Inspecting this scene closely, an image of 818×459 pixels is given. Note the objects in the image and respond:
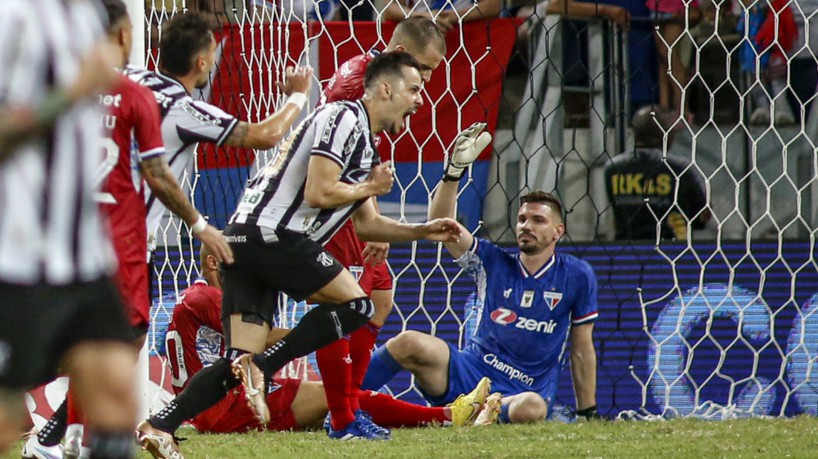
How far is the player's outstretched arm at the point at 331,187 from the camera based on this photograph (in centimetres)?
458

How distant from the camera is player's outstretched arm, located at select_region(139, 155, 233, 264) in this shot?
11.9 feet

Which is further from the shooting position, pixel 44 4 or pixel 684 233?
pixel 684 233

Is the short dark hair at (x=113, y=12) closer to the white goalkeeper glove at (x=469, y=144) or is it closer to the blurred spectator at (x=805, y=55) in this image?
the white goalkeeper glove at (x=469, y=144)

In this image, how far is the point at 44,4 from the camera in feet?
8.16

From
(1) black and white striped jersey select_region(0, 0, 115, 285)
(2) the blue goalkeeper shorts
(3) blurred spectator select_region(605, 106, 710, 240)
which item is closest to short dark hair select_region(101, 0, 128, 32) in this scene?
(1) black and white striped jersey select_region(0, 0, 115, 285)

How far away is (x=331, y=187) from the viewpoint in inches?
181

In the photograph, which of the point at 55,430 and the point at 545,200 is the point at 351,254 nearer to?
the point at 545,200

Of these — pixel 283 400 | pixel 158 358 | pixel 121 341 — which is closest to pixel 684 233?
pixel 283 400

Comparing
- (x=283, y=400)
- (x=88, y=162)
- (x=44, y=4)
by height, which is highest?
(x=44, y=4)

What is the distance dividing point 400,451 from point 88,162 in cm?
245

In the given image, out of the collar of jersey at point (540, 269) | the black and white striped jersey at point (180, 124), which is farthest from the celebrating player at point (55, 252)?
the collar of jersey at point (540, 269)

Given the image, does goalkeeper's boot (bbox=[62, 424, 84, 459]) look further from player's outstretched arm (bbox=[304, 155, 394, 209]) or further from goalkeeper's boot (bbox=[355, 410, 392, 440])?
goalkeeper's boot (bbox=[355, 410, 392, 440])

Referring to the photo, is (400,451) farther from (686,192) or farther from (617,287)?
(686,192)

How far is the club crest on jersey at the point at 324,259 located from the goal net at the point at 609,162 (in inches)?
72.9
